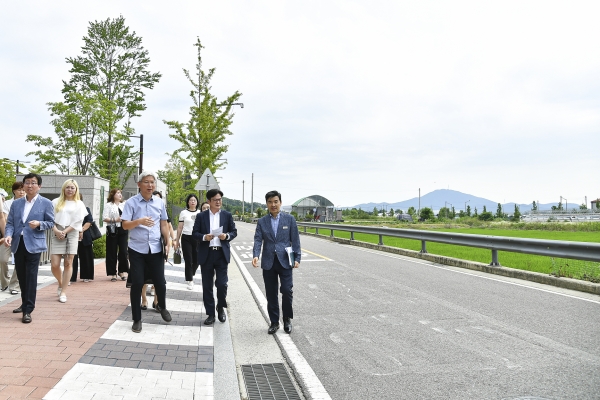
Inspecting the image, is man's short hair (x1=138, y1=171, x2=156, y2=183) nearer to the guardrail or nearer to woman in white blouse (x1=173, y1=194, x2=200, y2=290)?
woman in white blouse (x1=173, y1=194, x2=200, y2=290)

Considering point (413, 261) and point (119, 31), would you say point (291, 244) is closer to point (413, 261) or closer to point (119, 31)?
point (413, 261)

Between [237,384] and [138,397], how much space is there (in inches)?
32.1

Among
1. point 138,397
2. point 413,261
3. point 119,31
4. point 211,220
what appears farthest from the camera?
point 119,31

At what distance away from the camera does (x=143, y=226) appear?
19.1 ft

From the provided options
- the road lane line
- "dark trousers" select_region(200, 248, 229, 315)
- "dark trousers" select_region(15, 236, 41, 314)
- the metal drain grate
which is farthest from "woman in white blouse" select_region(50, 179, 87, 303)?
the metal drain grate

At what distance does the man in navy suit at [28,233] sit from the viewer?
6.09 meters

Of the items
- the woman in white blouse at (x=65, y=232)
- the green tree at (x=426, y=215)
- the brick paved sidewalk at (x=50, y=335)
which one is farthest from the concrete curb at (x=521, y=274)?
the green tree at (x=426, y=215)

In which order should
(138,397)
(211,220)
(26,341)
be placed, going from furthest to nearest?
1. (211,220)
2. (26,341)
3. (138,397)

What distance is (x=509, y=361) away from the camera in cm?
446

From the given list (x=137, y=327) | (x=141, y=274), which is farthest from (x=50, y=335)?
(x=141, y=274)

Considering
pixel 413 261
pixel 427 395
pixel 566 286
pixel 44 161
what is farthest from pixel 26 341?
pixel 44 161

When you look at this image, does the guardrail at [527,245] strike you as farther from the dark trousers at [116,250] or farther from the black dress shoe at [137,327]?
the dark trousers at [116,250]

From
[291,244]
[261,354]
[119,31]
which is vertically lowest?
[261,354]

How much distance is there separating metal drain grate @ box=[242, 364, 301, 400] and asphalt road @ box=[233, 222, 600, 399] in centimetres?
32
